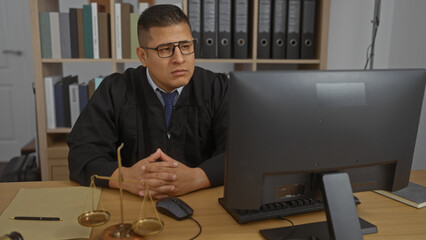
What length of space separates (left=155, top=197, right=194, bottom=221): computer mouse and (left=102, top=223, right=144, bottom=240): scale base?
0.51ft

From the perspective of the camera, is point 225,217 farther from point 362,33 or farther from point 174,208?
point 362,33

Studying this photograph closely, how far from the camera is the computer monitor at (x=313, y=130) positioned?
0.82 m

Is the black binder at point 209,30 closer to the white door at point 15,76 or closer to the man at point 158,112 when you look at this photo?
the man at point 158,112

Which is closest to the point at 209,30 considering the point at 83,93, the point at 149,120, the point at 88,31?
the point at 88,31

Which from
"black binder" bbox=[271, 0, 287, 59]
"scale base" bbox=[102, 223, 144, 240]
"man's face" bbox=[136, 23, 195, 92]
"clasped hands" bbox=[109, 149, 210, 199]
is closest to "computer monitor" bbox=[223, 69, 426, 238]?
"scale base" bbox=[102, 223, 144, 240]

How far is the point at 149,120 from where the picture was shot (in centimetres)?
155

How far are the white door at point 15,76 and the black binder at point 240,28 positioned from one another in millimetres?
2220

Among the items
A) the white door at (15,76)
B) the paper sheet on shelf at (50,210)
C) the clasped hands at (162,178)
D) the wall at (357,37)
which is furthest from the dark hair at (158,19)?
the white door at (15,76)

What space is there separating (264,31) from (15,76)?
2.54 m

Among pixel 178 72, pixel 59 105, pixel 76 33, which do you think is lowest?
pixel 59 105

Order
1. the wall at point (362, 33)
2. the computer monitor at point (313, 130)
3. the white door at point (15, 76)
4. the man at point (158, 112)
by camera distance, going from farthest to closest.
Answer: the white door at point (15, 76) < the wall at point (362, 33) < the man at point (158, 112) < the computer monitor at point (313, 130)

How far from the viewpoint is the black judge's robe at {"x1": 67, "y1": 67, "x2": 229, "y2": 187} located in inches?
58.7

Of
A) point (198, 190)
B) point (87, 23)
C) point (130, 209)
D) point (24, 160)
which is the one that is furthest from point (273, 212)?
point (24, 160)

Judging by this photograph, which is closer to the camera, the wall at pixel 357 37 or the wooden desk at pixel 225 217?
the wooden desk at pixel 225 217
